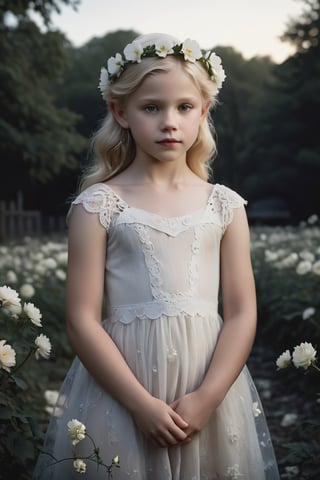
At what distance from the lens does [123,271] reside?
7.66 ft

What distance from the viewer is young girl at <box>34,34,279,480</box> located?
223 cm

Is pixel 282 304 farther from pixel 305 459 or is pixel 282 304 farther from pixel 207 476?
pixel 207 476

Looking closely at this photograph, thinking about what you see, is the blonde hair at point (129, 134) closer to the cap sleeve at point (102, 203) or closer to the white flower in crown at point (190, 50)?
the white flower in crown at point (190, 50)

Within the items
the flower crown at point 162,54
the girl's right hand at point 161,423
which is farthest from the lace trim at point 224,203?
the girl's right hand at point 161,423

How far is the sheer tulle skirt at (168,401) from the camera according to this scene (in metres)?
2.23

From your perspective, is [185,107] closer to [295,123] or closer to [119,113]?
[119,113]

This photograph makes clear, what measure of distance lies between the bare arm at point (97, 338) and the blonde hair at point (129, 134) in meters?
0.28

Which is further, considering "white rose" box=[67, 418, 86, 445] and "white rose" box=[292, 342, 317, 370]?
"white rose" box=[292, 342, 317, 370]

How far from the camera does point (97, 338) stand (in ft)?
7.28

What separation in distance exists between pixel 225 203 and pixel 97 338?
634 millimetres

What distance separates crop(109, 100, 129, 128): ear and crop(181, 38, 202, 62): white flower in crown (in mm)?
281

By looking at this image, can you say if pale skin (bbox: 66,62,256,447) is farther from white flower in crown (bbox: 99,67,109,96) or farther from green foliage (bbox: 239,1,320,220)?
green foliage (bbox: 239,1,320,220)

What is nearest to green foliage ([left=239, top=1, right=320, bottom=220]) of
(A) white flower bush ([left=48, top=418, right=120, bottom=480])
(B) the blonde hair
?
(B) the blonde hair

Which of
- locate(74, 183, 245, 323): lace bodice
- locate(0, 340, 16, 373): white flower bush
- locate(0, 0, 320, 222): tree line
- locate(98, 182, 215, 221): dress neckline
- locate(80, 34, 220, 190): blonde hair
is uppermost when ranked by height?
locate(0, 0, 320, 222): tree line
